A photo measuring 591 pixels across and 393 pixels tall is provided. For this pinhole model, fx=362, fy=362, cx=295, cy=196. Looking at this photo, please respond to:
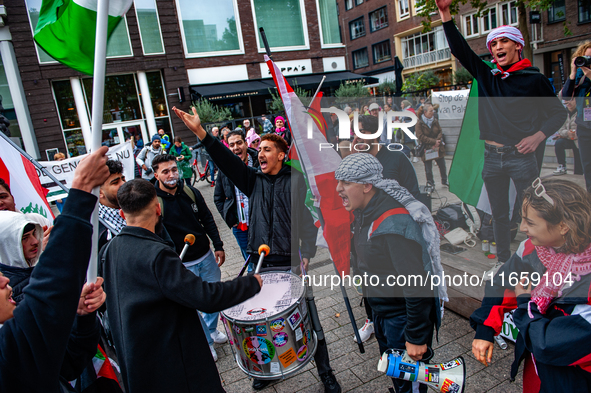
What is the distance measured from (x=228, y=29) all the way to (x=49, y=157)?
10876 millimetres

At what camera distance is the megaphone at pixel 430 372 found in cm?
180

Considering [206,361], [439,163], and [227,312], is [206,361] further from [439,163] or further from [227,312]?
[439,163]

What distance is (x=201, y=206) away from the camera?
12.4 feet

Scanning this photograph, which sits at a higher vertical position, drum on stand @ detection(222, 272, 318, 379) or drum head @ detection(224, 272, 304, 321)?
drum head @ detection(224, 272, 304, 321)

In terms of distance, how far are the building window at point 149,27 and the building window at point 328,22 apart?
8749 mm

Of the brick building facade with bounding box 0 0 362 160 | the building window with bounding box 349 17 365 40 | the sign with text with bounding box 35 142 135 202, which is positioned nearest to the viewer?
the sign with text with bounding box 35 142 135 202

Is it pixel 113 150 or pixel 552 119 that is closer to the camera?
pixel 552 119

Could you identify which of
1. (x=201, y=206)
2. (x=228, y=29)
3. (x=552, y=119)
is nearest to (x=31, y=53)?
(x=228, y=29)

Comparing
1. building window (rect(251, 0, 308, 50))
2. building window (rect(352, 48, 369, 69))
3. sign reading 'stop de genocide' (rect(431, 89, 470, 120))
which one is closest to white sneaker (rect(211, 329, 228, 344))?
sign reading 'stop de genocide' (rect(431, 89, 470, 120))

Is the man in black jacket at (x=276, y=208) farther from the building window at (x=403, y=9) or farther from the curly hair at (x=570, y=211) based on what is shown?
the building window at (x=403, y=9)

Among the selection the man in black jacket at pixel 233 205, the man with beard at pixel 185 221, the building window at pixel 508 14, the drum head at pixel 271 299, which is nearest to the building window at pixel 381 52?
the building window at pixel 508 14

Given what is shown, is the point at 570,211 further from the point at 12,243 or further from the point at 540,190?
the point at 12,243

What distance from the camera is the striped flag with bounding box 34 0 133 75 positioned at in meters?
1.76

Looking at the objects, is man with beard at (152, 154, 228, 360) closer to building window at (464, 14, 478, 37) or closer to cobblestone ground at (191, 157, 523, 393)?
cobblestone ground at (191, 157, 523, 393)
